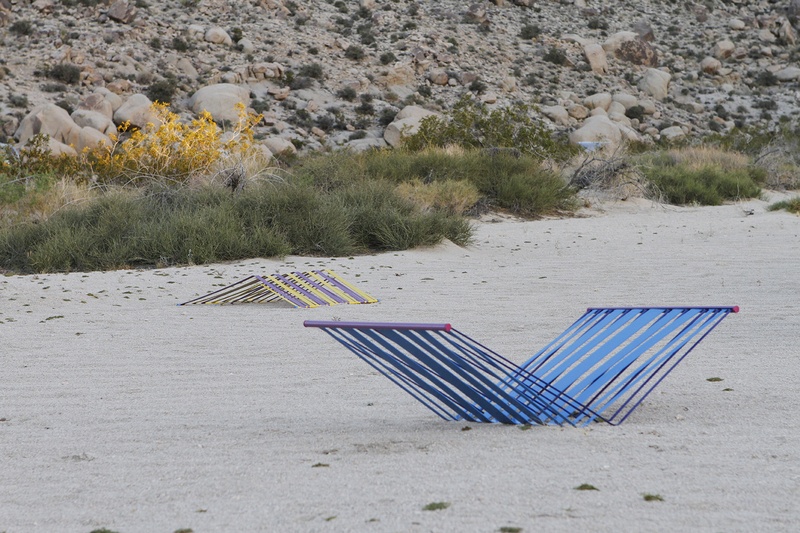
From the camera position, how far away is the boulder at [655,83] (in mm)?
43062

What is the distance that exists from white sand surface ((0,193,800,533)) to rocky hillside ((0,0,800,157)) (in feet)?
74.6

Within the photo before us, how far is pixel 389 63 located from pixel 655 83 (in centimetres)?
1183

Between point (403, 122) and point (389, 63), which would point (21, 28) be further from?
point (403, 122)

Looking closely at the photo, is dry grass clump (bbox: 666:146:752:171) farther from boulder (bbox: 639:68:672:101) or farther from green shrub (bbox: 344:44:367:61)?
green shrub (bbox: 344:44:367:61)

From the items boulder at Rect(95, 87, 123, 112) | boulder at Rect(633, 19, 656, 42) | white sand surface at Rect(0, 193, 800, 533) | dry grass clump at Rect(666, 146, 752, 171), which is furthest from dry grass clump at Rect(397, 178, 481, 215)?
boulder at Rect(633, 19, 656, 42)

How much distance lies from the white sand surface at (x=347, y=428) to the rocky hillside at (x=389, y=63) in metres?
22.7

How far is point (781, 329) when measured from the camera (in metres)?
5.99

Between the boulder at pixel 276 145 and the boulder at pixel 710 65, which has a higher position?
the boulder at pixel 710 65

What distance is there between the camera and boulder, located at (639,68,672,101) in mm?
43062

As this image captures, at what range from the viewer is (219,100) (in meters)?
33.6

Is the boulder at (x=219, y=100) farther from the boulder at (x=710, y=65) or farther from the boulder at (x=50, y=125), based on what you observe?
the boulder at (x=710, y=65)

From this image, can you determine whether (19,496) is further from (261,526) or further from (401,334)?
(401,334)

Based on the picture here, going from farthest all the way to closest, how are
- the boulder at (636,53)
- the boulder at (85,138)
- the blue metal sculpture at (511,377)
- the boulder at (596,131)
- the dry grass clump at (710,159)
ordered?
the boulder at (636,53) < the boulder at (596,131) < the boulder at (85,138) < the dry grass clump at (710,159) < the blue metal sculpture at (511,377)

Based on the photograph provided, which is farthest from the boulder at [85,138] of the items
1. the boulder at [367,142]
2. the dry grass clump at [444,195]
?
the dry grass clump at [444,195]
